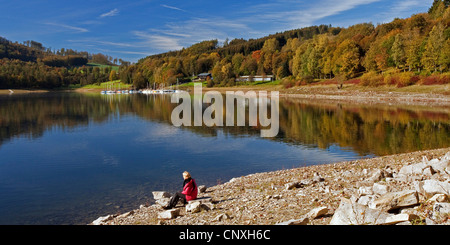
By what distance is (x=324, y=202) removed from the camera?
1078cm

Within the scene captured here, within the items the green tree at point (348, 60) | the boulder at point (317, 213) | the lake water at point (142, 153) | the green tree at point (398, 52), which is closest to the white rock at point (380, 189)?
the boulder at point (317, 213)

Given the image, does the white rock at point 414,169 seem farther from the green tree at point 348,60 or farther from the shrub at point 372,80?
the green tree at point 348,60

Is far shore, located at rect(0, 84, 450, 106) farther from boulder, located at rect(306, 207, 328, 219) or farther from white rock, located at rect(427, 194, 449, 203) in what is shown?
boulder, located at rect(306, 207, 328, 219)

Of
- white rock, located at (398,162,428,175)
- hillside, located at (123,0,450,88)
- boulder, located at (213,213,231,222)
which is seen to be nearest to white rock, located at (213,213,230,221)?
boulder, located at (213,213,231,222)

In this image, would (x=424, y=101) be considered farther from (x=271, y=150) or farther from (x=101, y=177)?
(x=101, y=177)

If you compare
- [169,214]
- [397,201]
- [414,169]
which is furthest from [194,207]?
[414,169]

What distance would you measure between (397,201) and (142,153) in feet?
67.7

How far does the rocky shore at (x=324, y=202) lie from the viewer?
8.05m

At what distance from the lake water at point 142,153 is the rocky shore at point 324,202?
328 cm

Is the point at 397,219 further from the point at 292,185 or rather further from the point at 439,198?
the point at 292,185

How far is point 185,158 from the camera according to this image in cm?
2391
